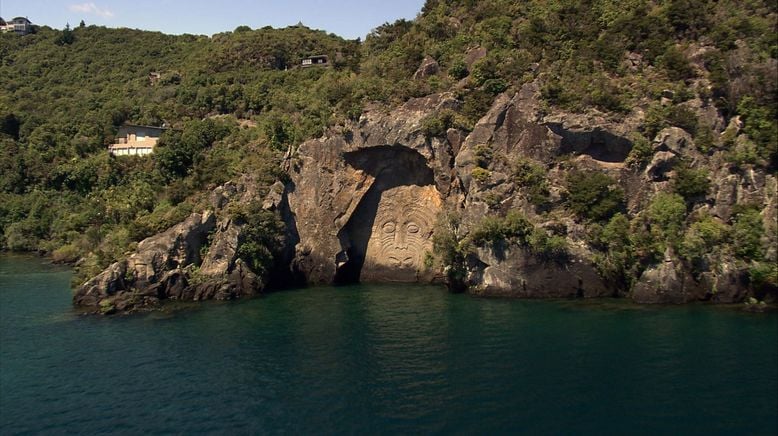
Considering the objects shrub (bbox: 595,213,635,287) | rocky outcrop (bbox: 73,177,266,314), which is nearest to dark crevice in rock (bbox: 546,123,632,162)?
shrub (bbox: 595,213,635,287)

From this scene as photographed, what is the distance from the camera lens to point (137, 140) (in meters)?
84.5

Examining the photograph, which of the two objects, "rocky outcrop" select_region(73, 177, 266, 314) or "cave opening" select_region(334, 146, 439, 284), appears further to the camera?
"cave opening" select_region(334, 146, 439, 284)

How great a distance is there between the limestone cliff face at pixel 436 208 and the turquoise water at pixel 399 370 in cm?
302

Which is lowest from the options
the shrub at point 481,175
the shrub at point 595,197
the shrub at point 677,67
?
the shrub at point 595,197

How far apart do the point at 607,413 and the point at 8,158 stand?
90117 millimetres

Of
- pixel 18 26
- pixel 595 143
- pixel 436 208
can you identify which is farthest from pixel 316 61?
pixel 18 26

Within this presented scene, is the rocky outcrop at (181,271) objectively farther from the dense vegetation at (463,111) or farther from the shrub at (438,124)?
the shrub at (438,124)

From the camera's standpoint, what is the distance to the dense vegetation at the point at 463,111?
4566 cm

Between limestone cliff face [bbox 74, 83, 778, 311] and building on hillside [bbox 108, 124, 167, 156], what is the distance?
33.8 meters

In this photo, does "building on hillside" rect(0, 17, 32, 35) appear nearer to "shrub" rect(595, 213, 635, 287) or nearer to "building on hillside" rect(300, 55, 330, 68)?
"building on hillside" rect(300, 55, 330, 68)

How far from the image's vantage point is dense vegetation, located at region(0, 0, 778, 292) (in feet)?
150

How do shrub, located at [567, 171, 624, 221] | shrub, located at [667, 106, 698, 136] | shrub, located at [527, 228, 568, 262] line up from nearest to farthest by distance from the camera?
shrub, located at [527, 228, 568, 262] < shrub, located at [567, 171, 624, 221] < shrub, located at [667, 106, 698, 136]

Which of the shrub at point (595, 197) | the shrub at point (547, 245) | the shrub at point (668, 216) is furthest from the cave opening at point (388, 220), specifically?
the shrub at point (668, 216)

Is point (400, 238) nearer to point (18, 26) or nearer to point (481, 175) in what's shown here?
point (481, 175)
